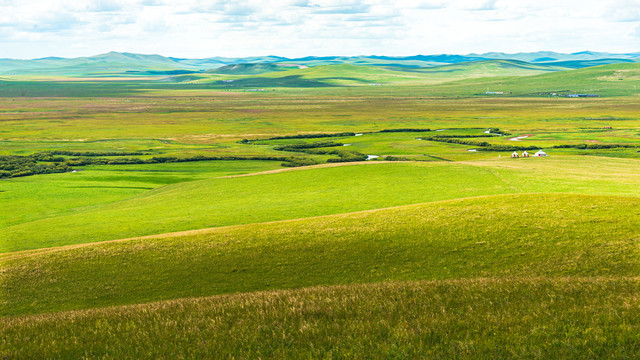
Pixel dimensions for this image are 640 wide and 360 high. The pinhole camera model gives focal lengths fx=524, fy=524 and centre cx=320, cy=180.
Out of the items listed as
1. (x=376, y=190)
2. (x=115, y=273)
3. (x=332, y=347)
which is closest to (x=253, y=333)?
(x=332, y=347)

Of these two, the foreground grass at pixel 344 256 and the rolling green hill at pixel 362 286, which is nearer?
the rolling green hill at pixel 362 286

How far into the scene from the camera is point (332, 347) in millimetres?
12211

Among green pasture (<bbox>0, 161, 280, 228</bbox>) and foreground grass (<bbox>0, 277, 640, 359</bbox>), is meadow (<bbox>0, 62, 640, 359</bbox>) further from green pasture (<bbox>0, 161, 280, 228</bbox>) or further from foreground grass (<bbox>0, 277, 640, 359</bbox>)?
green pasture (<bbox>0, 161, 280, 228</bbox>)

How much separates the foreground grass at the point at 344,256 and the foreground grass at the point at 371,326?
5.32 m

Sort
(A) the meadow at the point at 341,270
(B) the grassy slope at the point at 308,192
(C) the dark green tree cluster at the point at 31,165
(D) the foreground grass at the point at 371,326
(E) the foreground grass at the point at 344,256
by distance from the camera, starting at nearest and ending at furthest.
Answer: (D) the foreground grass at the point at 371,326 → (A) the meadow at the point at 341,270 → (E) the foreground grass at the point at 344,256 → (B) the grassy slope at the point at 308,192 → (C) the dark green tree cluster at the point at 31,165

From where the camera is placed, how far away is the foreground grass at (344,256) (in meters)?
22.6

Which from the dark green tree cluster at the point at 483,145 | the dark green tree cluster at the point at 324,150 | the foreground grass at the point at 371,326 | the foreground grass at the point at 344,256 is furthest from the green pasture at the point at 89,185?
the dark green tree cluster at the point at 483,145

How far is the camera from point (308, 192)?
59750mm

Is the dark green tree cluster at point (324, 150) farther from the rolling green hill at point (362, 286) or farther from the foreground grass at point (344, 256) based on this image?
the foreground grass at point (344, 256)

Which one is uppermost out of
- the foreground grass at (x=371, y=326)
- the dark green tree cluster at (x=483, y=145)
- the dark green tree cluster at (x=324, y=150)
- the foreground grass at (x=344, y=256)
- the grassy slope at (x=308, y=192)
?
the foreground grass at (x=371, y=326)

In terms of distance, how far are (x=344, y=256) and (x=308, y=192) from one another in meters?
34.5

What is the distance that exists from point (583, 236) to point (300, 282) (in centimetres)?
1362

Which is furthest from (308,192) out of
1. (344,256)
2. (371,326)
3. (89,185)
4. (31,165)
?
(31,165)

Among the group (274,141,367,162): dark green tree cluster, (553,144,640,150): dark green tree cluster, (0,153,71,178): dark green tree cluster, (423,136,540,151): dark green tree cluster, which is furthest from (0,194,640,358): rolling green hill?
(553,144,640,150): dark green tree cluster
